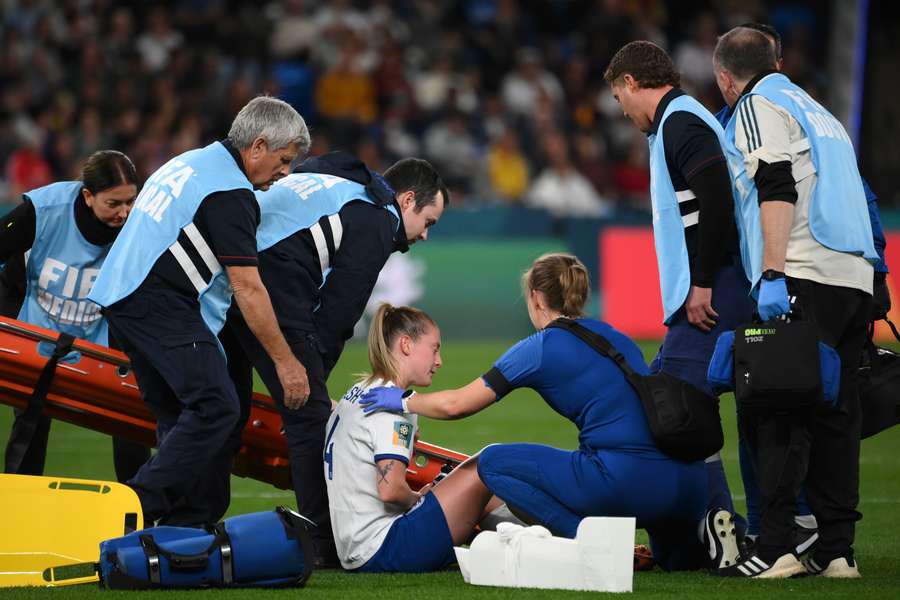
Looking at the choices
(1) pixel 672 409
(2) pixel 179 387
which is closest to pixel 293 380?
(2) pixel 179 387

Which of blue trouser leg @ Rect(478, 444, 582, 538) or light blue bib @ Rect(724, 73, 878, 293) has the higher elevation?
light blue bib @ Rect(724, 73, 878, 293)

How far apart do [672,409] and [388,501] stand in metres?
1.13

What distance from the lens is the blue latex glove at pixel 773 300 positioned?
16.3 feet

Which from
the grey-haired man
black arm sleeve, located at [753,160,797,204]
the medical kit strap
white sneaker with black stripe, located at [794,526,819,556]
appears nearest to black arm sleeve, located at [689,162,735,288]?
black arm sleeve, located at [753,160,797,204]

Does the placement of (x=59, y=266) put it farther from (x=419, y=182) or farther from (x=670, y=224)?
(x=670, y=224)

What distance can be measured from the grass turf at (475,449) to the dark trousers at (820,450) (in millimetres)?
206

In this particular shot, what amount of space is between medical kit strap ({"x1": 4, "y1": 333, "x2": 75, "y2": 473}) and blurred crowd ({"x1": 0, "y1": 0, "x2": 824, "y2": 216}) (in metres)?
9.83

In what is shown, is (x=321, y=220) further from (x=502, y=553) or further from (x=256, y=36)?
(x=256, y=36)

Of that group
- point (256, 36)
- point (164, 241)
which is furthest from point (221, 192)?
point (256, 36)

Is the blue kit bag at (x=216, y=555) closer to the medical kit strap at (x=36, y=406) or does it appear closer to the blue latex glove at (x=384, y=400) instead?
the blue latex glove at (x=384, y=400)

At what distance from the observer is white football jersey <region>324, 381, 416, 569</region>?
17.0 ft

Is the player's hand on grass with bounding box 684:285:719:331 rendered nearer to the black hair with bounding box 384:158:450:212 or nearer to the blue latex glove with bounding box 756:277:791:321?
the blue latex glove with bounding box 756:277:791:321

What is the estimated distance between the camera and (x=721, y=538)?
5.14m

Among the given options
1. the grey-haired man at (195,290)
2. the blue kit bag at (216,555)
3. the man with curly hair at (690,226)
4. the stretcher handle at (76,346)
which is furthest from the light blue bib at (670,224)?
the stretcher handle at (76,346)
